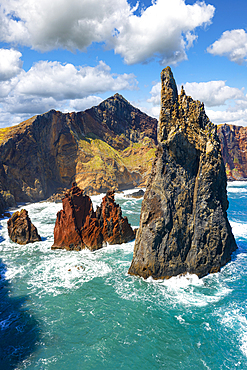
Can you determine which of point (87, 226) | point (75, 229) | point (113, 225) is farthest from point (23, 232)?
point (113, 225)

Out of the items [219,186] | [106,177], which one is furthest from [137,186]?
[219,186]

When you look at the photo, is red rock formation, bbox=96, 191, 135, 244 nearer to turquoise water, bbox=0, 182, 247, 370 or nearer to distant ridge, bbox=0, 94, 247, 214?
turquoise water, bbox=0, 182, 247, 370

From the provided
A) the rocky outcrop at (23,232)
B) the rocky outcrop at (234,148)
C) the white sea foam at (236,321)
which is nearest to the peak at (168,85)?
the white sea foam at (236,321)

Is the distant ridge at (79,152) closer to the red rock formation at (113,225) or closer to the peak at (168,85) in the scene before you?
the red rock formation at (113,225)

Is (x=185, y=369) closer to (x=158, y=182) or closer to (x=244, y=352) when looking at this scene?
(x=244, y=352)

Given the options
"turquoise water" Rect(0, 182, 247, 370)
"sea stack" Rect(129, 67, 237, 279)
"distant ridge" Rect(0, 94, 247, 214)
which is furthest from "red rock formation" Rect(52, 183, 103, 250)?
"distant ridge" Rect(0, 94, 247, 214)

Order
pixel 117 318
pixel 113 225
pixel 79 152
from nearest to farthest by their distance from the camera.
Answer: pixel 117 318 → pixel 113 225 → pixel 79 152

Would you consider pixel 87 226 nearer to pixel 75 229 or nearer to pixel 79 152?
pixel 75 229

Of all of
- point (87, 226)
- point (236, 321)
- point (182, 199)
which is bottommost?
point (236, 321)
